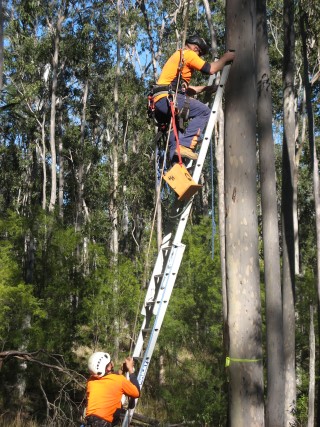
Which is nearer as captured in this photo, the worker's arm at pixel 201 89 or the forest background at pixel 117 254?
the worker's arm at pixel 201 89

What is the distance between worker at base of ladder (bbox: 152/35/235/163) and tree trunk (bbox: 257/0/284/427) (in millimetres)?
3045

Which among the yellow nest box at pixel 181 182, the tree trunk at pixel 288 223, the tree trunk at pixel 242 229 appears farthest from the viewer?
the tree trunk at pixel 288 223

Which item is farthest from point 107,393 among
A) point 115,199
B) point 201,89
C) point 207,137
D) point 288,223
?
point 115,199

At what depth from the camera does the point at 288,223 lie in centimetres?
1014

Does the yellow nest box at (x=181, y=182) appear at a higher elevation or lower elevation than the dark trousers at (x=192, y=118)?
lower

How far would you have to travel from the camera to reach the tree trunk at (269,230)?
27.3 feet

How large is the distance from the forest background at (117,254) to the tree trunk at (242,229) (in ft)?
0.26

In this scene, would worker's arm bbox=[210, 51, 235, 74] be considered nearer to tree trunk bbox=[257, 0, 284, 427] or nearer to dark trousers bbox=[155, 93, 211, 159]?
dark trousers bbox=[155, 93, 211, 159]

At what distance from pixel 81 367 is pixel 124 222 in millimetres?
12489

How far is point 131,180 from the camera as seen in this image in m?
26.0

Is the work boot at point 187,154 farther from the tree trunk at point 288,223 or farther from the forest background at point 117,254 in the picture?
the tree trunk at point 288,223

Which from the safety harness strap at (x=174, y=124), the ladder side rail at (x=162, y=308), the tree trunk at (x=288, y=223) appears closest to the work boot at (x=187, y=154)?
the safety harness strap at (x=174, y=124)

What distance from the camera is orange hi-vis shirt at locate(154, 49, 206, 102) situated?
5113 millimetres

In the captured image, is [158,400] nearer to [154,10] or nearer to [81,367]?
[81,367]
